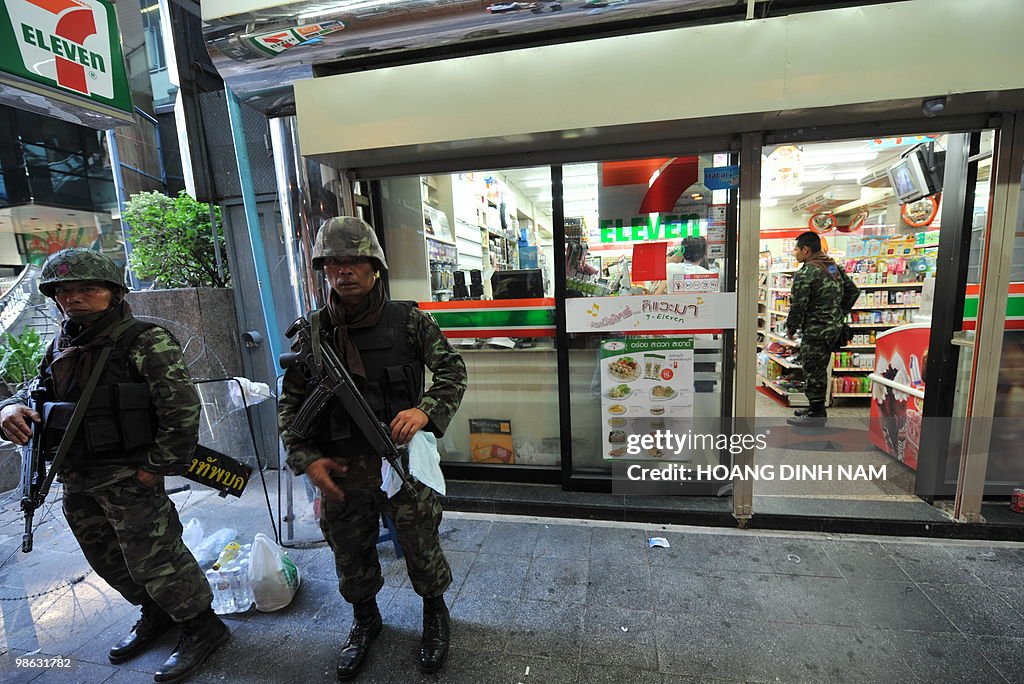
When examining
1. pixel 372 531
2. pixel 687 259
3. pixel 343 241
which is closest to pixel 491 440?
pixel 372 531

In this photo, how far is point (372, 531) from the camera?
1.97 metres

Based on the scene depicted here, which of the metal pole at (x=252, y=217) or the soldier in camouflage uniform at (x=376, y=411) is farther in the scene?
the metal pole at (x=252, y=217)

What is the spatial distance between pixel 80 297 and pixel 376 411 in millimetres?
1408

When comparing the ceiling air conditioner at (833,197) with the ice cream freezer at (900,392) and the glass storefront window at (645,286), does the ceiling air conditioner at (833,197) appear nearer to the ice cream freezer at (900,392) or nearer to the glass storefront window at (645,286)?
the ice cream freezer at (900,392)

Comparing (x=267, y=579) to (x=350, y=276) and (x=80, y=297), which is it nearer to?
(x=80, y=297)

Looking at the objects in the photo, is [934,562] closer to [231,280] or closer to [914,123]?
[914,123]

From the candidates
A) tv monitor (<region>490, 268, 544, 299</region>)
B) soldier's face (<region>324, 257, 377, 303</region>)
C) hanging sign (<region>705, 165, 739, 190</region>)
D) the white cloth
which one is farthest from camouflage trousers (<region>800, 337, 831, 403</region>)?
soldier's face (<region>324, 257, 377, 303</region>)

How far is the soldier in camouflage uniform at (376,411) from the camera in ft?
5.89

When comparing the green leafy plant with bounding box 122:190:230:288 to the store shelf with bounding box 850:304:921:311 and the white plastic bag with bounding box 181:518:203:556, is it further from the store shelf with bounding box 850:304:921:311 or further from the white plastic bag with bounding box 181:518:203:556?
the store shelf with bounding box 850:304:921:311

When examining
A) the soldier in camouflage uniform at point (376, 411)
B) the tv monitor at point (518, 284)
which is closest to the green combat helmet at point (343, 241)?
the soldier in camouflage uniform at point (376, 411)

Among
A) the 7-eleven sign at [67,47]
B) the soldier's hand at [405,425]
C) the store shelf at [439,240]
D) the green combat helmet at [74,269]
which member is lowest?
the soldier's hand at [405,425]

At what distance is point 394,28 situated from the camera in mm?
2461

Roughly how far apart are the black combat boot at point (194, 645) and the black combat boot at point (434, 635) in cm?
104

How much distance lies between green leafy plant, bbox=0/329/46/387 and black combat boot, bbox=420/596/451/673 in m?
3.78
